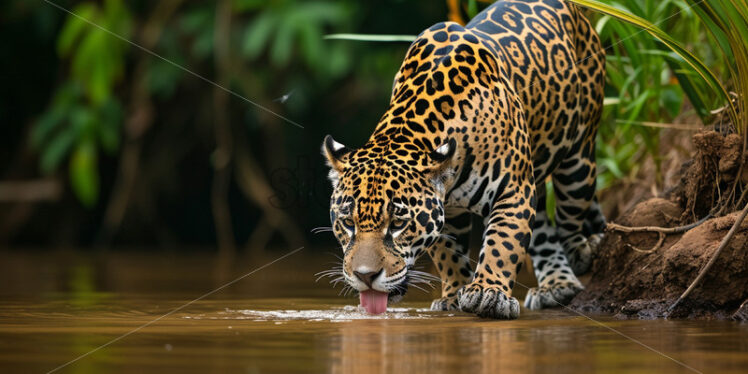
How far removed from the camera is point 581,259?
5711 millimetres

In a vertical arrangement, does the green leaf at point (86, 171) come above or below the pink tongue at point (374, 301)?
above

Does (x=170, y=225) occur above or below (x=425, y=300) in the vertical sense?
above

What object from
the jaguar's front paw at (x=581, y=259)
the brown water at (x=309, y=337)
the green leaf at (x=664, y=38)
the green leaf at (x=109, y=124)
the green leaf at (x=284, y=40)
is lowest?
the brown water at (x=309, y=337)

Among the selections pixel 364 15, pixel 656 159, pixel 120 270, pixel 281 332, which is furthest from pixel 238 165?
pixel 281 332

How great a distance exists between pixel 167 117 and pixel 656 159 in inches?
269

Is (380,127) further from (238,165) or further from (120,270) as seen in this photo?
(238,165)

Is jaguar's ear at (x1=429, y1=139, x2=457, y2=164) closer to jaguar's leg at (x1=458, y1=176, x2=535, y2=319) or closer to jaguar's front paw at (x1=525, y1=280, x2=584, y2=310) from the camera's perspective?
jaguar's leg at (x1=458, y1=176, x2=535, y2=319)

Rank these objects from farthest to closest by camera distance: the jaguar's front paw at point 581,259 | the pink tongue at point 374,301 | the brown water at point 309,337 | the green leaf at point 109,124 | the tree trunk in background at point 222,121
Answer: the tree trunk in background at point 222,121 < the green leaf at point 109,124 < the jaguar's front paw at point 581,259 < the pink tongue at point 374,301 < the brown water at point 309,337

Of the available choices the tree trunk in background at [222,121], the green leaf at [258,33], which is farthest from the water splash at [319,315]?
the tree trunk in background at [222,121]

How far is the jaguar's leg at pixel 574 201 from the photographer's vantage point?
5.79m

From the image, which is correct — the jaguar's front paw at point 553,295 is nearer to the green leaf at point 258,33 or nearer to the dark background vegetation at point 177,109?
the dark background vegetation at point 177,109

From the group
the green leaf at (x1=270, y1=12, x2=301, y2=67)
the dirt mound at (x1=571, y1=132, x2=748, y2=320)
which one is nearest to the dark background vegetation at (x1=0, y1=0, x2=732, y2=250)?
the green leaf at (x1=270, y1=12, x2=301, y2=67)

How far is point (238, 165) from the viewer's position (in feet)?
38.8

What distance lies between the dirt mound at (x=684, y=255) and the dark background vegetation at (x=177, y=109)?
5.44 meters
